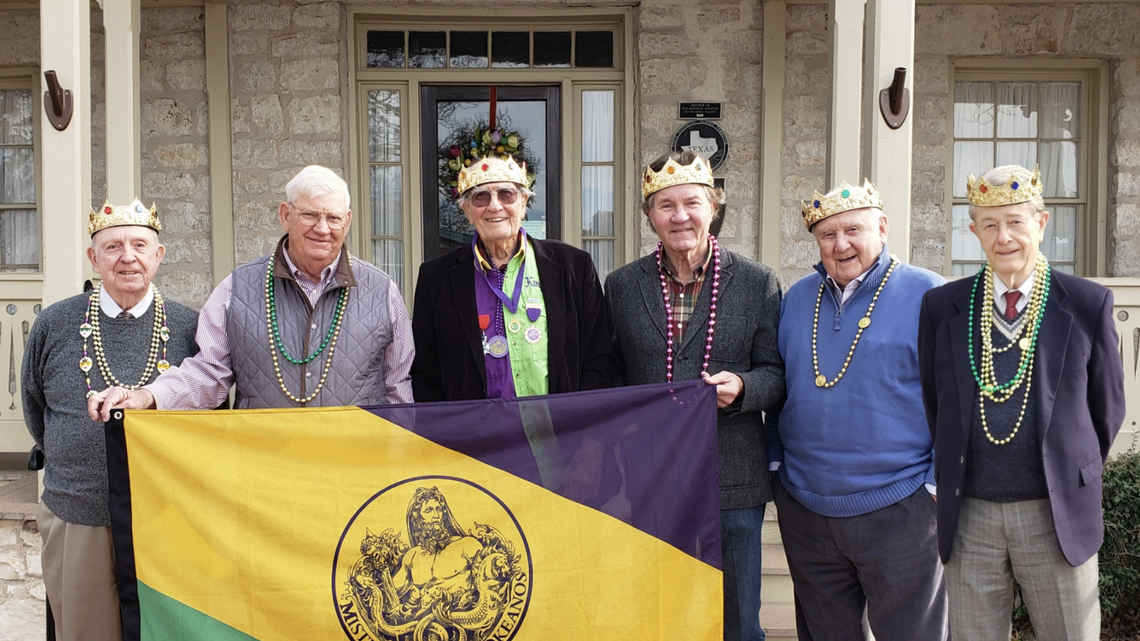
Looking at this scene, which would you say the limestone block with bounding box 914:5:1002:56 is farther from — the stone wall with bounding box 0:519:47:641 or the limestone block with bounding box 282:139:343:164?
the stone wall with bounding box 0:519:47:641

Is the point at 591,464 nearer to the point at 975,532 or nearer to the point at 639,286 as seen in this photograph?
the point at 639,286

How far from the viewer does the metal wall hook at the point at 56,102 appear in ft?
13.2

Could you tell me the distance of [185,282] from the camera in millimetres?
6270

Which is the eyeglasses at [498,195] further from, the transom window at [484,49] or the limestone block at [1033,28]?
the limestone block at [1033,28]

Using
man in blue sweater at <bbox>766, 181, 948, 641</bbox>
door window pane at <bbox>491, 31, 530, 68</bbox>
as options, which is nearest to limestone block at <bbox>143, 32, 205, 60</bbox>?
door window pane at <bbox>491, 31, 530, 68</bbox>

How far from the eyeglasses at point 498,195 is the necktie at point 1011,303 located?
158cm

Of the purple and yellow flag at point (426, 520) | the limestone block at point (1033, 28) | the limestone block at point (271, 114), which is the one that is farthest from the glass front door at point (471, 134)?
the purple and yellow flag at point (426, 520)

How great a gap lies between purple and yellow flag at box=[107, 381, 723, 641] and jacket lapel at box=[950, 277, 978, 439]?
2.41ft

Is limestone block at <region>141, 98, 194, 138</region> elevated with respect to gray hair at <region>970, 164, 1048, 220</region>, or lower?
elevated

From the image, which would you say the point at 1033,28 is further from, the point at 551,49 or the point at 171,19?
the point at 171,19

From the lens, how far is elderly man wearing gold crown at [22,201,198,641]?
2.84m

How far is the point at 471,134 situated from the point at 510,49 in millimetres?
686

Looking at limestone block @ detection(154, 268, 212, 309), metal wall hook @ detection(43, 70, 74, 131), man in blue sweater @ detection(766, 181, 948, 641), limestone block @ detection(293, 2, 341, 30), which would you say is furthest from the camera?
limestone block @ detection(154, 268, 212, 309)

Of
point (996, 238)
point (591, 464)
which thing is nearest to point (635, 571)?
point (591, 464)
